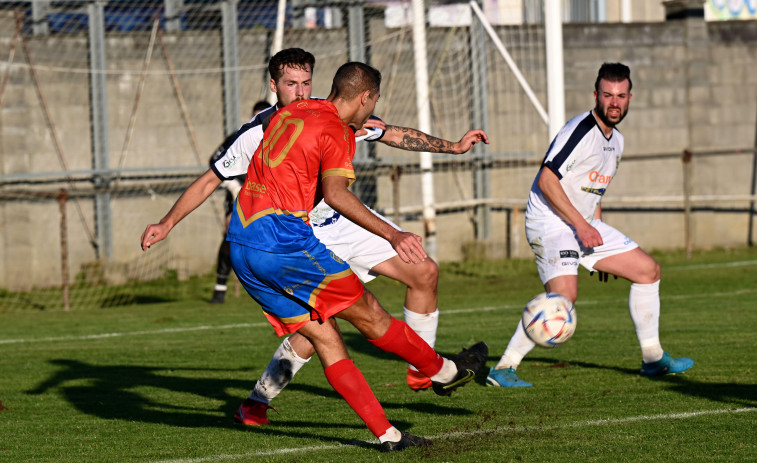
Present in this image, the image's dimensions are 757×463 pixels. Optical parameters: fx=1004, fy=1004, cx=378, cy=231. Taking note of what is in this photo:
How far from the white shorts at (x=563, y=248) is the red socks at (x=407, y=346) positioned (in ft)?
5.86

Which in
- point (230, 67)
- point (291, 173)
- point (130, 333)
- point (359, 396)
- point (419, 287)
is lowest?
point (130, 333)

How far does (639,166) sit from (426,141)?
1243 cm

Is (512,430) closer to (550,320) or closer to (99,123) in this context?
(550,320)

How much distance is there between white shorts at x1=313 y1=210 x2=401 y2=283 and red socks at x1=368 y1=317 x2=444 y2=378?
4.22 ft

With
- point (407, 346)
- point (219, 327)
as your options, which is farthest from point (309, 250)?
point (219, 327)

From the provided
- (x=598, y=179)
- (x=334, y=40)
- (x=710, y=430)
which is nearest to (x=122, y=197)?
(x=334, y=40)

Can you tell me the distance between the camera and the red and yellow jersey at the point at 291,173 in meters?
4.63

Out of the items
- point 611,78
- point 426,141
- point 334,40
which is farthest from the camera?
point 334,40

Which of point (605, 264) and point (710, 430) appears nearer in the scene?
point (710, 430)

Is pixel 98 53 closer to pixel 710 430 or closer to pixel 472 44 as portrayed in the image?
pixel 472 44

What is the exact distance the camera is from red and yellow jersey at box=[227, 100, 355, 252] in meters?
4.63

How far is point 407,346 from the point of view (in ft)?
16.2

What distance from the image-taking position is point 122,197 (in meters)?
15.5

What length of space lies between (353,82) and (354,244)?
60.7 inches
